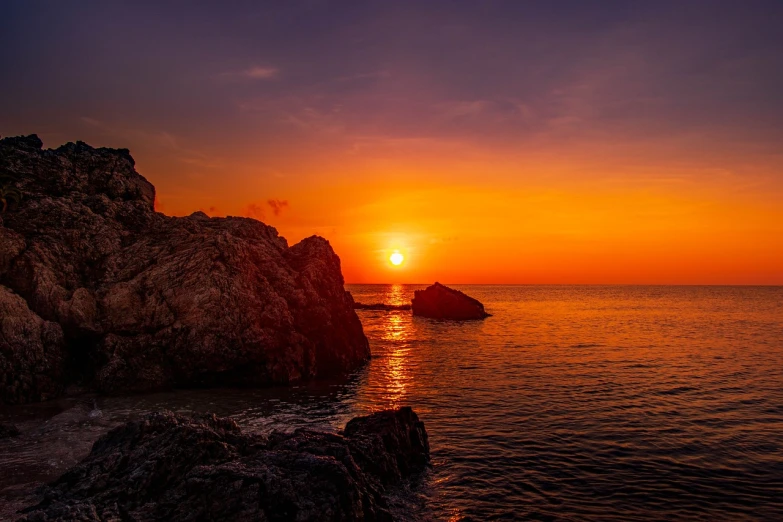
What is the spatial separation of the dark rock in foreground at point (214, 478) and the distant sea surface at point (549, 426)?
8.59 ft

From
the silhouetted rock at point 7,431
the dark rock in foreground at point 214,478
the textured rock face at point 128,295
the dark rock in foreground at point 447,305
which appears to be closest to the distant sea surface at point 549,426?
the silhouetted rock at point 7,431

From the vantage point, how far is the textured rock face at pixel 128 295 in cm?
2928

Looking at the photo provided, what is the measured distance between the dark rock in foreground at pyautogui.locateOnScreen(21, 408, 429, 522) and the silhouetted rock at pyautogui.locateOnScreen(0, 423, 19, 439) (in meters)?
7.88

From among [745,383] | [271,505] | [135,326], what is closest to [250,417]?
[135,326]

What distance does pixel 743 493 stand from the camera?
17.2 metres

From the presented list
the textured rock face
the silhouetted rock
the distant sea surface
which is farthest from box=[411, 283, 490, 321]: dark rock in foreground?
the silhouetted rock

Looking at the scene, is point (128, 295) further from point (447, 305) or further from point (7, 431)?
point (447, 305)

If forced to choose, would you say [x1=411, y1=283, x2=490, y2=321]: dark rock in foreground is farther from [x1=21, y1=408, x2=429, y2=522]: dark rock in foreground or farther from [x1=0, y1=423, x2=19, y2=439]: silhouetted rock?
[x1=0, y1=423, x2=19, y2=439]: silhouetted rock

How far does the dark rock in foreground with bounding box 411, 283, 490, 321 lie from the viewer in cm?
10362

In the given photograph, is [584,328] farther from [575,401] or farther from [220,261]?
[220,261]

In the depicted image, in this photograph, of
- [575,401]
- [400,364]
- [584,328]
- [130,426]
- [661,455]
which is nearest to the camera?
[130,426]

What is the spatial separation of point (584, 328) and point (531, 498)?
71.2m

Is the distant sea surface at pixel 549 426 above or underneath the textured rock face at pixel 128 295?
underneath

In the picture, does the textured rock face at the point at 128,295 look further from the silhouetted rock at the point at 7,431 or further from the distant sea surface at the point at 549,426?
the silhouetted rock at the point at 7,431
